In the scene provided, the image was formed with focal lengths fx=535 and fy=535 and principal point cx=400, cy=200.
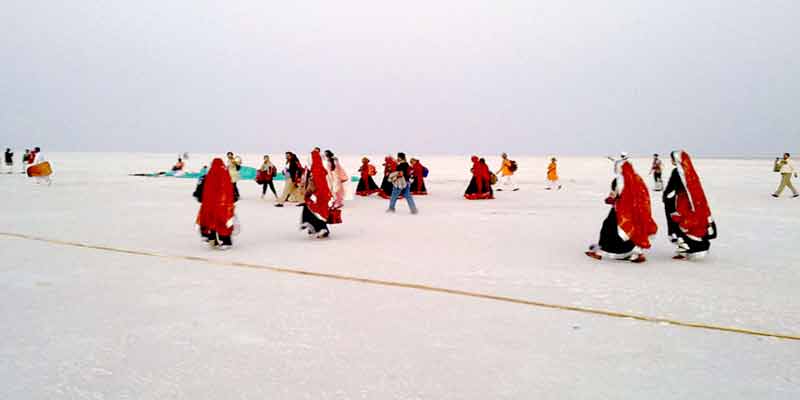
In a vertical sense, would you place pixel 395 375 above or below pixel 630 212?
below

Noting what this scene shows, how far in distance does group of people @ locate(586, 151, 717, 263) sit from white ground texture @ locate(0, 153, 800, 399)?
312 mm

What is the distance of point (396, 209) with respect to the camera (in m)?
16.1

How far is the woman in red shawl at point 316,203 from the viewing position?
10.0 meters

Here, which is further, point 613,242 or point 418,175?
point 418,175

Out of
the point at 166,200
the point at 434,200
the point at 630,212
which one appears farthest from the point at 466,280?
the point at 166,200

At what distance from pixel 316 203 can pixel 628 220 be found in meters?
5.39

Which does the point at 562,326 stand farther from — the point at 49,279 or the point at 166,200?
the point at 166,200

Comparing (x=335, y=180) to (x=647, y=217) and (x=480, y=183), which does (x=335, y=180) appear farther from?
(x=480, y=183)

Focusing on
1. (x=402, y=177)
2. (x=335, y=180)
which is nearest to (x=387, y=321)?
(x=335, y=180)

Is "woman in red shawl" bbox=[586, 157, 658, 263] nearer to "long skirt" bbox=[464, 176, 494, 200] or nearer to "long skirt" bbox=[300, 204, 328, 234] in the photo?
"long skirt" bbox=[300, 204, 328, 234]

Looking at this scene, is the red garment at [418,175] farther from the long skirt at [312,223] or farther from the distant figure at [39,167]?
the distant figure at [39,167]

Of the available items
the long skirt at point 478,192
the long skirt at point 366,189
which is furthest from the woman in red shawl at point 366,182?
the long skirt at point 478,192

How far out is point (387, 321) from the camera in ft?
16.4

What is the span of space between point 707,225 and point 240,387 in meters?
7.40
